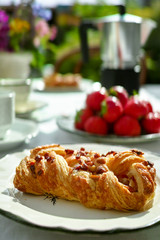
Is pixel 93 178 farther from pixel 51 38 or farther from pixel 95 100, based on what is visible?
pixel 51 38

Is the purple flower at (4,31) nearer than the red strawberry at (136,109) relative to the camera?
No

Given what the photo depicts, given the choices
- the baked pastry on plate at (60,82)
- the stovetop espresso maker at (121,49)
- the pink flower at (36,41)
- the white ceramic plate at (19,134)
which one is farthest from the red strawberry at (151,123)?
the pink flower at (36,41)

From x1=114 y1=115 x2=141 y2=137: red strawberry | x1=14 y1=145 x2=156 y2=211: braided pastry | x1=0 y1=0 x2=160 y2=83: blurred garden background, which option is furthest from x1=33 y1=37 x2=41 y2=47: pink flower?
x1=14 y1=145 x2=156 y2=211: braided pastry

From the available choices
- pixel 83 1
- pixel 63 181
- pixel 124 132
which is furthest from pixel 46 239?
pixel 83 1

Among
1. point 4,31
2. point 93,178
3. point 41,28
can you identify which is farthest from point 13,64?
point 93,178

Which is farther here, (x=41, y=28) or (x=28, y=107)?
(x=41, y=28)

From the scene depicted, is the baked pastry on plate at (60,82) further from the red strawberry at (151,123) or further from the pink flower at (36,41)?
the red strawberry at (151,123)

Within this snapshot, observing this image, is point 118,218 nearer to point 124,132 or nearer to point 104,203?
point 104,203
